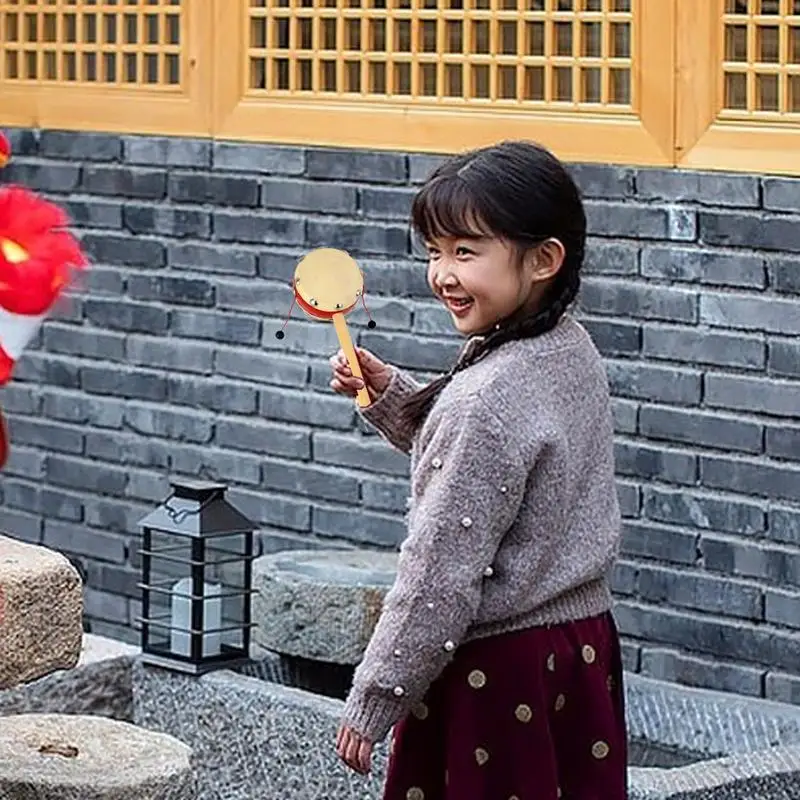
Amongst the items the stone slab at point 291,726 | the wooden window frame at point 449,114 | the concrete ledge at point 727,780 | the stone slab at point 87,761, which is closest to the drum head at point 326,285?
the stone slab at point 87,761

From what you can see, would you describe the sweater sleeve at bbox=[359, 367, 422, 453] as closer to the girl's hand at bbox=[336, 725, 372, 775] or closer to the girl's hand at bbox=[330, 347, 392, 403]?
the girl's hand at bbox=[330, 347, 392, 403]

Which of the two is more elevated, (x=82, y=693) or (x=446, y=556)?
(x=446, y=556)

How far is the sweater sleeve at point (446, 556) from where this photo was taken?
3.67 meters

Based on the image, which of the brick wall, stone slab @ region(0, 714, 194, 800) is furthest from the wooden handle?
the brick wall

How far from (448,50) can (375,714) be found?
2963 mm

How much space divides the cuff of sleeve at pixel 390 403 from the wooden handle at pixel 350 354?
17 millimetres

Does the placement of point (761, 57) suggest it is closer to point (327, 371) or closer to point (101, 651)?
point (327, 371)

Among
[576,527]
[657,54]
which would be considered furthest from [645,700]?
[576,527]

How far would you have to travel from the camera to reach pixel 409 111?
6395mm

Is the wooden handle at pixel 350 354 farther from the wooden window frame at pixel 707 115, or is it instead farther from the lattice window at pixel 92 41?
the lattice window at pixel 92 41

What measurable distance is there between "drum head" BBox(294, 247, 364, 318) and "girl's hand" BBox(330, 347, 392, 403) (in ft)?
0.30

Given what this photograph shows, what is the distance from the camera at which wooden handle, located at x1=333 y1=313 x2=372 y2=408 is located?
156 inches

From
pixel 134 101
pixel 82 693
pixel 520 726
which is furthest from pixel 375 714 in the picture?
pixel 134 101

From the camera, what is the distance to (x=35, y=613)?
424cm
